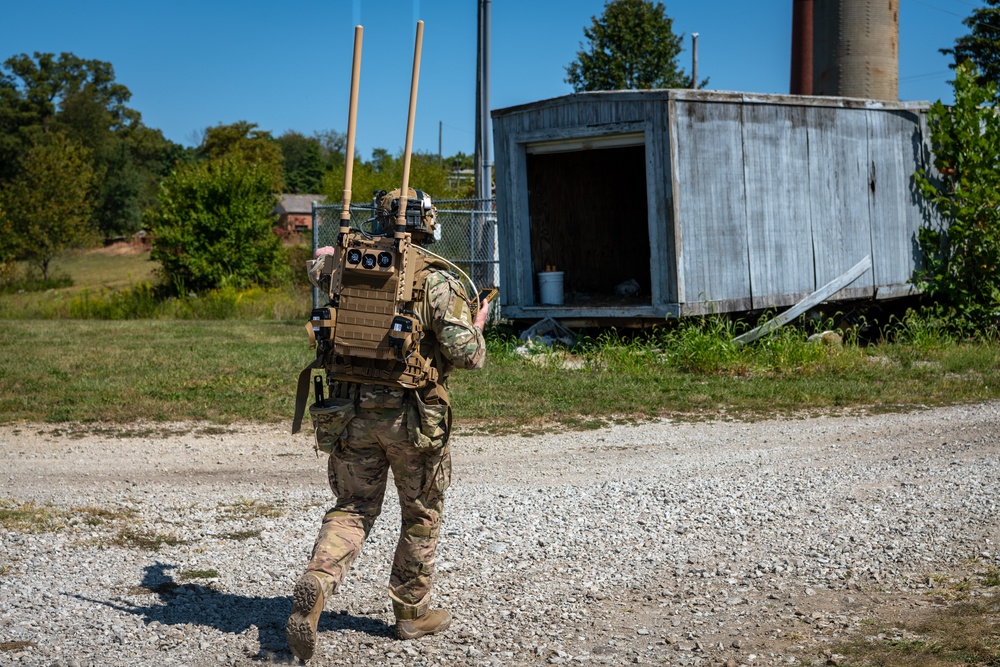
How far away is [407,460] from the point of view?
13.5 ft

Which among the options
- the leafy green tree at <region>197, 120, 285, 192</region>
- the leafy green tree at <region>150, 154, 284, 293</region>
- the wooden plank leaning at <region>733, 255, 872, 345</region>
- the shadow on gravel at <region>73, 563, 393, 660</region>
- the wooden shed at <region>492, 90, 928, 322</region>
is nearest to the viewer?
the shadow on gravel at <region>73, 563, 393, 660</region>

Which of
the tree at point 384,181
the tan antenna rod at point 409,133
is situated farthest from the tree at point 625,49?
the tan antenna rod at point 409,133

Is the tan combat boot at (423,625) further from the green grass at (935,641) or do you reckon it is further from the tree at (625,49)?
the tree at (625,49)

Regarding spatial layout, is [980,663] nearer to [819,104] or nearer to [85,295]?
[819,104]

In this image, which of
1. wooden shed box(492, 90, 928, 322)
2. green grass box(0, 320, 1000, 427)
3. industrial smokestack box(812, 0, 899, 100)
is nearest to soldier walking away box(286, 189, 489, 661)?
green grass box(0, 320, 1000, 427)

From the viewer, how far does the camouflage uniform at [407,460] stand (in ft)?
13.4

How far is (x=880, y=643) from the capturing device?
4105 millimetres

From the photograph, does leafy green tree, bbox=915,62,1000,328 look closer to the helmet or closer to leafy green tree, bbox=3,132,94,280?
the helmet

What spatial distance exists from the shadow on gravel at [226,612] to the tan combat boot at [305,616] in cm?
37

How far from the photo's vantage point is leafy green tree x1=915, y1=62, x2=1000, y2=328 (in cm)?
1398

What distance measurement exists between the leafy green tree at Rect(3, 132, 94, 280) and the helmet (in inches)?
1270

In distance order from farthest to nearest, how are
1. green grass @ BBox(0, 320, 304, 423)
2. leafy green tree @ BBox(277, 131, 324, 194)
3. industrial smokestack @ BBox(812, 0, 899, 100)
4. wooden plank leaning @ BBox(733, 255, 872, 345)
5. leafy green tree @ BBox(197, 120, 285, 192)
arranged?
leafy green tree @ BBox(277, 131, 324, 194), leafy green tree @ BBox(197, 120, 285, 192), industrial smokestack @ BBox(812, 0, 899, 100), wooden plank leaning @ BBox(733, 255, 872, 345), green grass @ BBox(0, 320, 304, 423)

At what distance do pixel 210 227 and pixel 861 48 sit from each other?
49.5 feet

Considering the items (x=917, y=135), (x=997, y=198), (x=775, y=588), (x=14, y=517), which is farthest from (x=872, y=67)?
(x=14, y=517)
